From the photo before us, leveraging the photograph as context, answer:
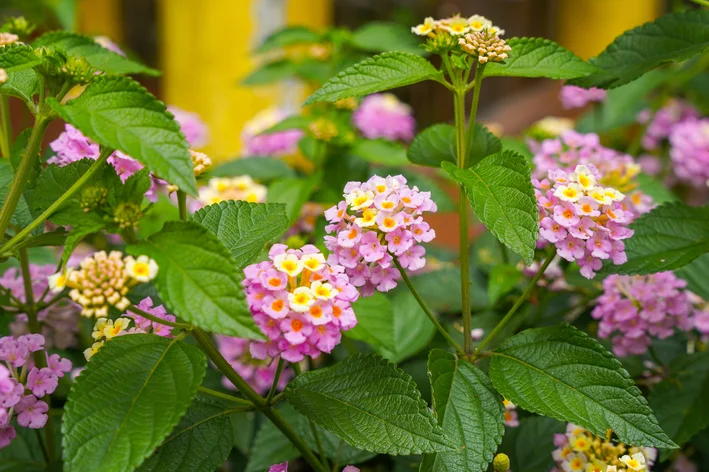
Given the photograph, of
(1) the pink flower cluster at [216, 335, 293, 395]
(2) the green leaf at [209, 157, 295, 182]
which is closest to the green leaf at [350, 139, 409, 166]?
(2) the green leaf at [209, 157, 295, 182]

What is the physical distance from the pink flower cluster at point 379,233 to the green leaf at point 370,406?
0.26 feet

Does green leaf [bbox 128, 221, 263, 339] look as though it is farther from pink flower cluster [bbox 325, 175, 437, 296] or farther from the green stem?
the green stem

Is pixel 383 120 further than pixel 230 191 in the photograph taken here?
Yes

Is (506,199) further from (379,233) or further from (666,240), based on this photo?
(666,240)

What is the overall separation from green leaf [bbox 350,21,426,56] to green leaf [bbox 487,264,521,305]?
527 mm

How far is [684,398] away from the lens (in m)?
0.83

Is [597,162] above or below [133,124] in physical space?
below

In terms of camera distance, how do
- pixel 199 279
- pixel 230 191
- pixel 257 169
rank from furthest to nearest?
pixel 257 169
pixel 230 191
pixel 199 279

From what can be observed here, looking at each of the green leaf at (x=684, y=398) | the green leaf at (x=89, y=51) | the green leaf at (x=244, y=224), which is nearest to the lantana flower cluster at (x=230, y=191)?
the green leaf at (x=89, y=51)

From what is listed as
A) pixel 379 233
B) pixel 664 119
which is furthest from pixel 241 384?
pixel 664 119

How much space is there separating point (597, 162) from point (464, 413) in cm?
47

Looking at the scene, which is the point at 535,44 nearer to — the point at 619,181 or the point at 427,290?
the point at 619,181

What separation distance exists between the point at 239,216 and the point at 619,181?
1.70ft

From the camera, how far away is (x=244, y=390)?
0.65 metres
